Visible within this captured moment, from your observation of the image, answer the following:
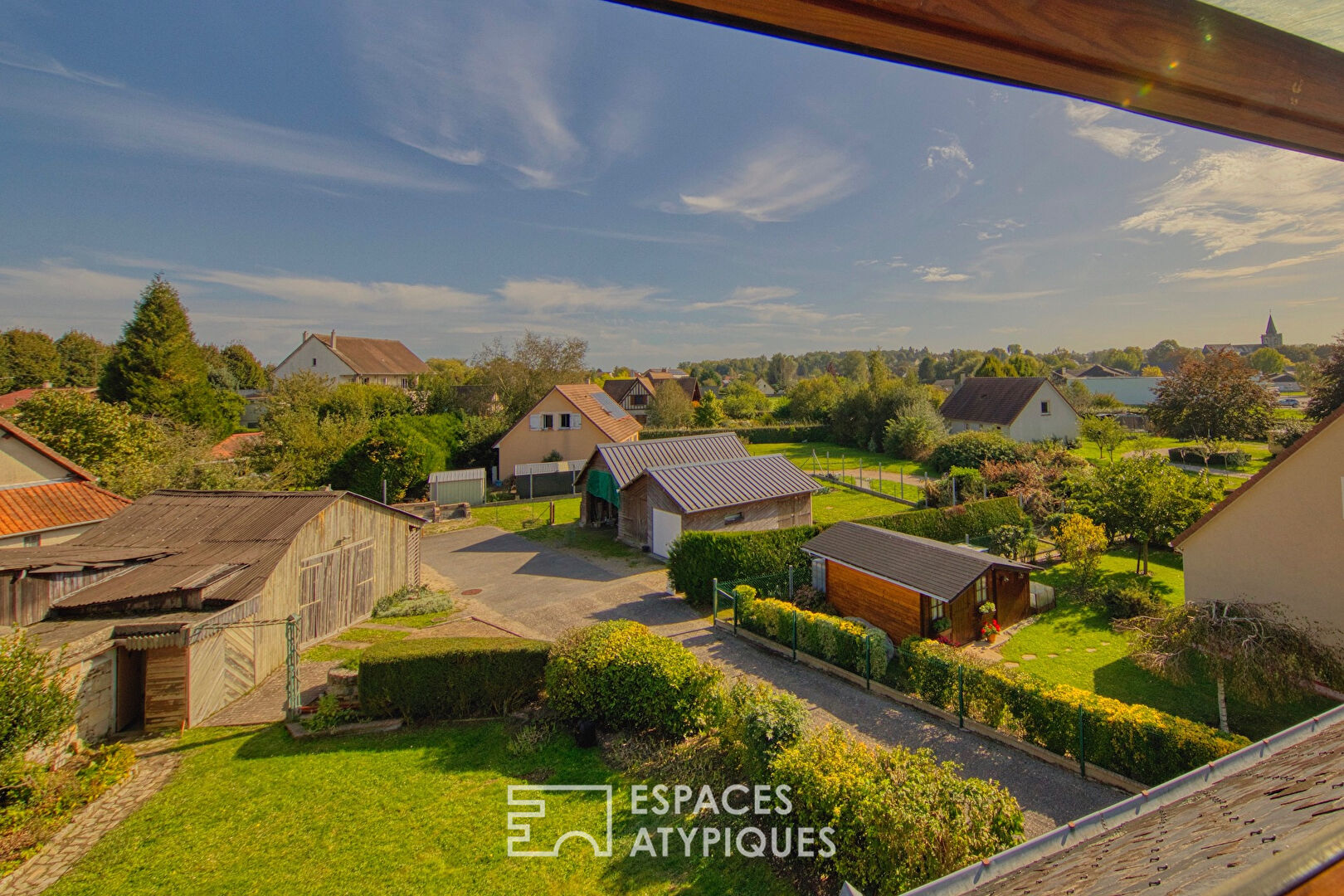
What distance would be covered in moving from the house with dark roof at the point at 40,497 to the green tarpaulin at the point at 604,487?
16.0 m

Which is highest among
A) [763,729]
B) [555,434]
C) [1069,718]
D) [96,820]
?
[555,434]

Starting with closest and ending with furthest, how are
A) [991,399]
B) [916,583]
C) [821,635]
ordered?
1. [821,635]
2. [916,583]
3. [991,399]

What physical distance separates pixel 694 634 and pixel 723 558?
103 inches

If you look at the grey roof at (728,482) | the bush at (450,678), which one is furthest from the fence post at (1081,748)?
the grey roof at (728,482)

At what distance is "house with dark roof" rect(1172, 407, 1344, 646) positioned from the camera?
1062 centimetres

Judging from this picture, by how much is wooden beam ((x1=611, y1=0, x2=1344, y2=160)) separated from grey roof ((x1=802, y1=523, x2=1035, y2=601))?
40.0 ft

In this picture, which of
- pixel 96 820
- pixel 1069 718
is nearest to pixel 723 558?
pixel 1069 718

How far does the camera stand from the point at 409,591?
18.0 metres

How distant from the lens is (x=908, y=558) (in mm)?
14273

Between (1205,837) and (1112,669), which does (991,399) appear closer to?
(1112,669)

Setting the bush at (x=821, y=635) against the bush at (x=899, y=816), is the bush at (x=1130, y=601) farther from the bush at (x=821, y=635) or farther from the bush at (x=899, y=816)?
the bush at (x=899, y=816)

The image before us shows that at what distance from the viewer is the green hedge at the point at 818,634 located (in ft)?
40.1

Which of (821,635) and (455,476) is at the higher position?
(455,476)

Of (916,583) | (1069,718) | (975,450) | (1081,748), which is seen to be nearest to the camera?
(1081,748)
